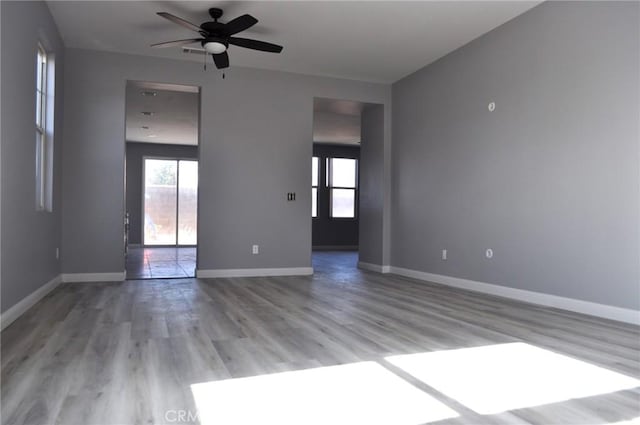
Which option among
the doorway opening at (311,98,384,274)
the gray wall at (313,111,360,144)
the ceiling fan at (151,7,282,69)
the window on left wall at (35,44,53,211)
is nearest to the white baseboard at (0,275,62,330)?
the window on left wall at (35,44,53,211)

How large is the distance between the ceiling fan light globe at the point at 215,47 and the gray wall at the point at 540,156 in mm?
2706

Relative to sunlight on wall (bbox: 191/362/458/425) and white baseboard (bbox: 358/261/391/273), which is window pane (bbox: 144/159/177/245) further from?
sunlight on wall (bbox: 191/362/458/425)

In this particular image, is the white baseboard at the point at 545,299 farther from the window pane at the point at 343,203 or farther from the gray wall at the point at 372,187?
the window pane at the point at 343,203

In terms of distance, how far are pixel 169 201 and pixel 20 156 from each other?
869 cm

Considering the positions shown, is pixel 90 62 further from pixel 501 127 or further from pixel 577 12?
pixel 577 12

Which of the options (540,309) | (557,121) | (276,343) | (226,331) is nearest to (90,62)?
(226,331)

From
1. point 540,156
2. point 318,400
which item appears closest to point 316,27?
point 540,156

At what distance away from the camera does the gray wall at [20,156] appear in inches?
120

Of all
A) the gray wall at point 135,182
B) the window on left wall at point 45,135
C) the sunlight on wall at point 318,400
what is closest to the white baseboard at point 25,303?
the window on left wall at point 45,135

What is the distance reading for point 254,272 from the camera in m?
6.10

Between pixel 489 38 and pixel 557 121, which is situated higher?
pixel 489 38

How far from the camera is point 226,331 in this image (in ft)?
10.0

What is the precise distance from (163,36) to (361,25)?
2.18 m

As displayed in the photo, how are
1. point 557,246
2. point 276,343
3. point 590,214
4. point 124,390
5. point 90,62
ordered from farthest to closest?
point 90,62
point 557,246
point 590,214
point 276,343
point 124,390
